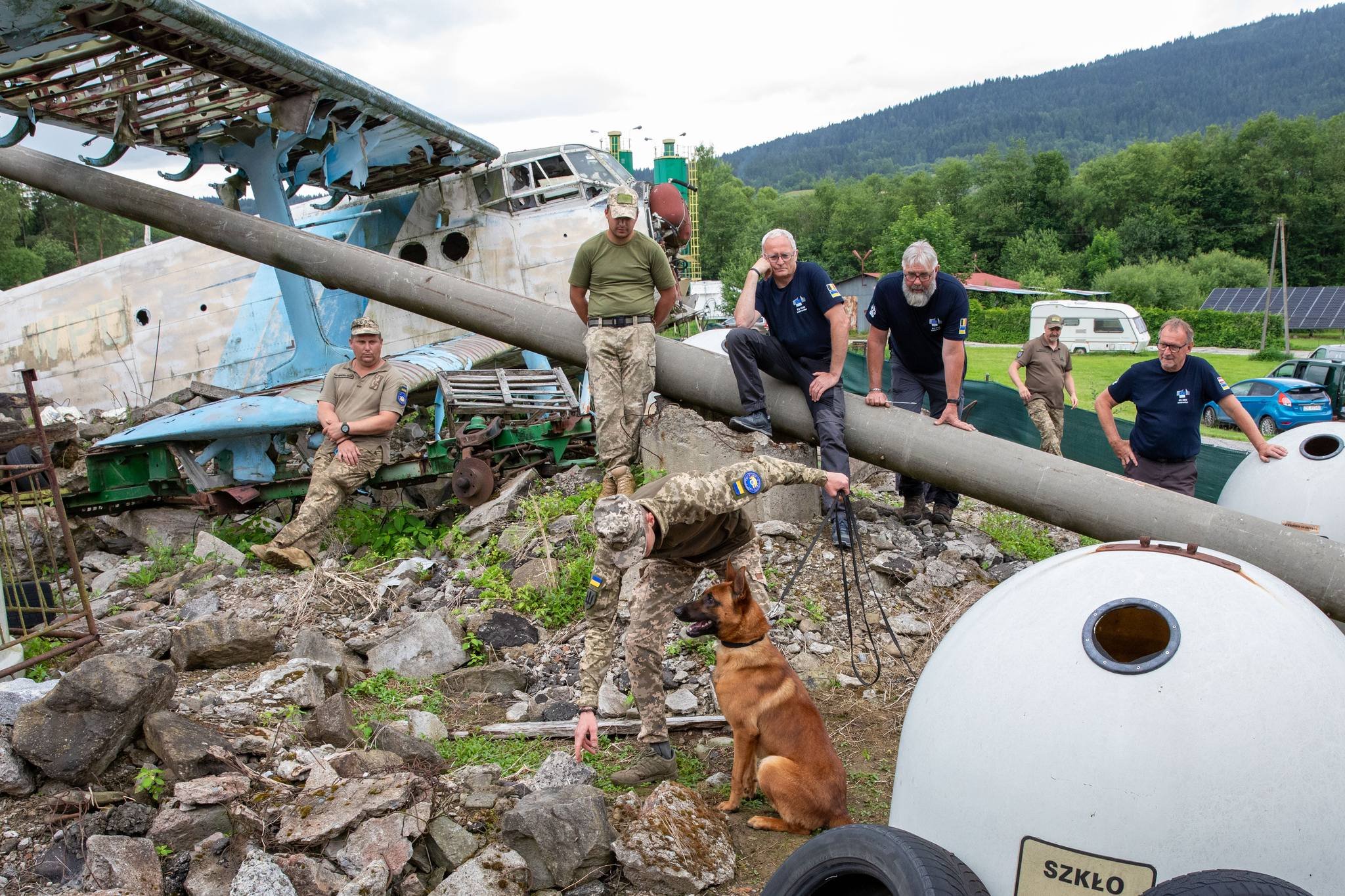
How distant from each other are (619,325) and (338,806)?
3484 mm

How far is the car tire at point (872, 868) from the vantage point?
2506mm

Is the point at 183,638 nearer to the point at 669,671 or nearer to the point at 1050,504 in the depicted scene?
the point at 669,671

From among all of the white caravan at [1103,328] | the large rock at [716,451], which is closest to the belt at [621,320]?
the large rock at [716,451]

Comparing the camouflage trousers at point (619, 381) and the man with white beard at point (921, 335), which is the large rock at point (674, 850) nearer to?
the camouflage trousers at point (619, 381)

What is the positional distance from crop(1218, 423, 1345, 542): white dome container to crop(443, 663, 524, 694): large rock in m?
4.24

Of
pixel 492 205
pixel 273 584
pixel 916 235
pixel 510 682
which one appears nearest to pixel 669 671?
pixel 510 682

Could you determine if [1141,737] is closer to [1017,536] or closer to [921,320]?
[921,320]

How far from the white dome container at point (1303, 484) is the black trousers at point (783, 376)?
7.47 ft

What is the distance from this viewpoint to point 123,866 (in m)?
3.68

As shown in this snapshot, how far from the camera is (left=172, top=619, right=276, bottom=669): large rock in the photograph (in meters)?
5.99

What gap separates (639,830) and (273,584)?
181 inches

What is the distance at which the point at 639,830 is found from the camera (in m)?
3.94

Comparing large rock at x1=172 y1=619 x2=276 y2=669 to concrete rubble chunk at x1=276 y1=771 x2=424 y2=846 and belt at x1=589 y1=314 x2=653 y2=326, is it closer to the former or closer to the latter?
concrete rubble chunk at x1=276 y1=771 x2=424 y2=846

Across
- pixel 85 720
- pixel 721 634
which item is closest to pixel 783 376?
pixel 721 634
